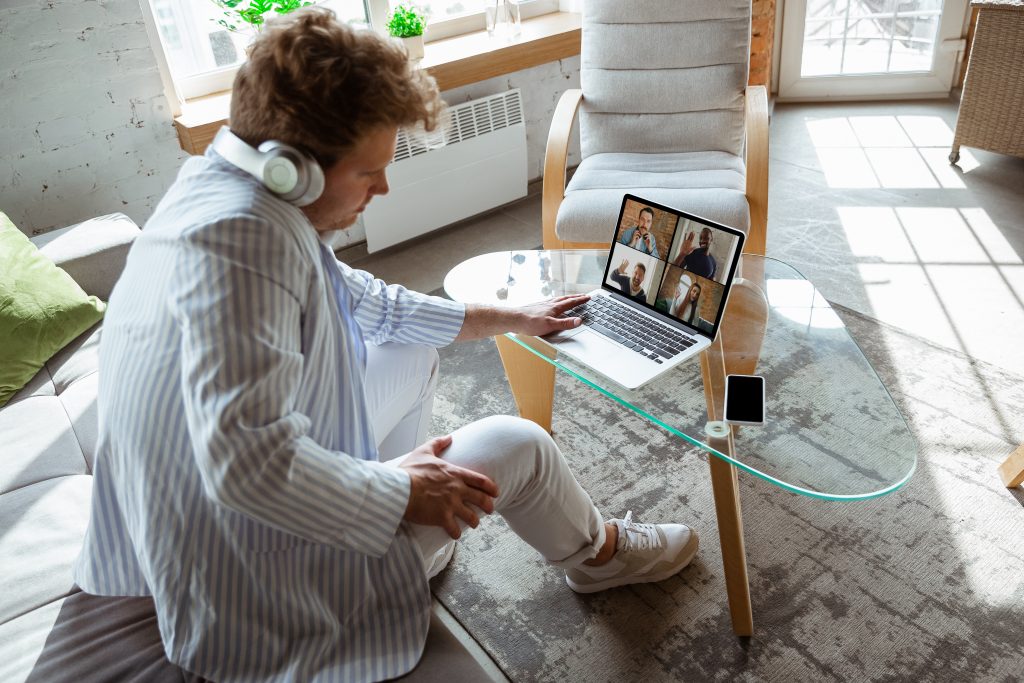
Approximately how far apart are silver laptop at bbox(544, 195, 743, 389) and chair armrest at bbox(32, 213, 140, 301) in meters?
1.18

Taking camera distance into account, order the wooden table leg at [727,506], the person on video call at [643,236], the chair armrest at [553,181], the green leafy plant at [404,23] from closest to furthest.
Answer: the wooden table leg at [727,506]
the person on video call at [643,236]
the chair armrest at [553,181]
the green leafy plant at [404,23]

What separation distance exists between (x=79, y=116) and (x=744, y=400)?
204 centimetres

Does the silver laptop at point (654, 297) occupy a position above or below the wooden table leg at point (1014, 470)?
above

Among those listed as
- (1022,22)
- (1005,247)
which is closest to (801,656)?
(1005,247)

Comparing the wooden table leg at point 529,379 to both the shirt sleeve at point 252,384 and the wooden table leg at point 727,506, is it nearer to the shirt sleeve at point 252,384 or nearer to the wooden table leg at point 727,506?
the wooden table leg at point 727,506

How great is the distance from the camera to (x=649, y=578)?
1.69 metres

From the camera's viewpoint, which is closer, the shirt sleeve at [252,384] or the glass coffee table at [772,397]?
the shirt sleeve at [252,384]

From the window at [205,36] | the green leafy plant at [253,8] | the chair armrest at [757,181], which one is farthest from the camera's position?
the window at [205,36]

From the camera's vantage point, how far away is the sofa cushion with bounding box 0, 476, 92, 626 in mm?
1306

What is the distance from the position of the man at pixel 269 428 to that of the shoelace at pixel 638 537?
51 cm

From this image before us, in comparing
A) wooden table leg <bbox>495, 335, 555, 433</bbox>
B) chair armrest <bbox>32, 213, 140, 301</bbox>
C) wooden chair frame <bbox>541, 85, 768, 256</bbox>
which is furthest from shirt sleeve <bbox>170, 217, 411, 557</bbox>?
wooden chair frame <bbox>541, 85, 768, 256</bbox>

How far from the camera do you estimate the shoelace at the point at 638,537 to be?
1.62 metres

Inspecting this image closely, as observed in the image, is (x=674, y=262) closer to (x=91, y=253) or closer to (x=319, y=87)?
(x=319, y=87)

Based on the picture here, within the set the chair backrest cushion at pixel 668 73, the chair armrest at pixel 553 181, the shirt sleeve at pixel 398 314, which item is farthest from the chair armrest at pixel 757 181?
the shirt sleeve at pixel 398 314
